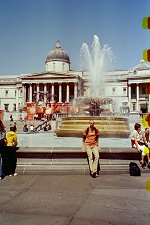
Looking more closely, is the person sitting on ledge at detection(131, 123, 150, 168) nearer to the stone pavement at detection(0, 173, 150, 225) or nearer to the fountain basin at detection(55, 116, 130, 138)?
the stone pavement at detection(0, 173, 150, 225)

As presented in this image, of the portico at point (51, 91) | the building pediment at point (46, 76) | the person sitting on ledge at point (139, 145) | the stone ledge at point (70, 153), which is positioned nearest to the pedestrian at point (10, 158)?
the stone ledge at point (70, 153)

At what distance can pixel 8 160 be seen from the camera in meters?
7.31

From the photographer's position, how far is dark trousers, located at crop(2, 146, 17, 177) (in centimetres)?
725

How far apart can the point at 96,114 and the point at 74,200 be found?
14727 mm

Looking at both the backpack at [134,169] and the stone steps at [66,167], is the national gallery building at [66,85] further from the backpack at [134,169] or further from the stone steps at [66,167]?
the backpack at [134,169]

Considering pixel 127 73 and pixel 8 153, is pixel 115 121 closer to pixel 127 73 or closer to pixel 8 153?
Result: pixel 8 153

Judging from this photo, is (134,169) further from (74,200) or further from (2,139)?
(2,139)

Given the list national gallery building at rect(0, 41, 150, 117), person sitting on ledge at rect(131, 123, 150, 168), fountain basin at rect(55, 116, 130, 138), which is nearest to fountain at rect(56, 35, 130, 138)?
fountain basin at rect(55, 116, 130, 138)

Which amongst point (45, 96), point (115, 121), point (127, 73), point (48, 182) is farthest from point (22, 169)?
point (127, 73)

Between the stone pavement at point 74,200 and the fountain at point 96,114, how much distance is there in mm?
8152

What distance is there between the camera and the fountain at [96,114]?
15086 millimetres

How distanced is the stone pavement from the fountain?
26.7ft

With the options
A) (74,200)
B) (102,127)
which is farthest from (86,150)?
(102,127)

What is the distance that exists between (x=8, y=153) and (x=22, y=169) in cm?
49
